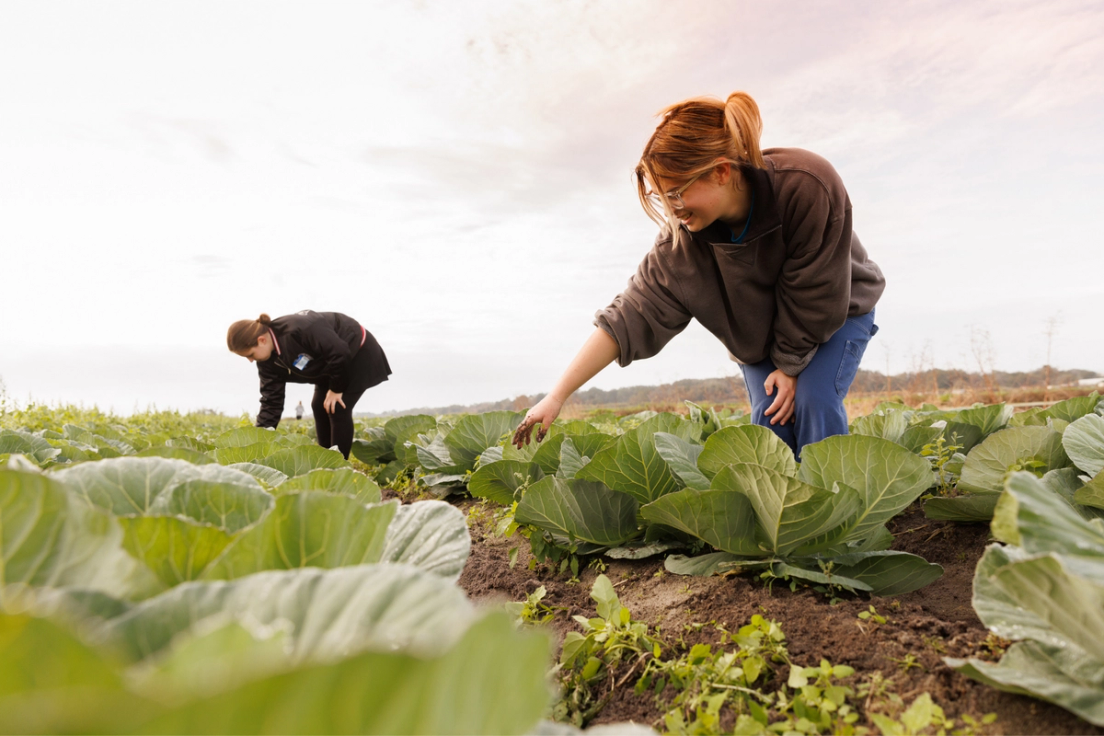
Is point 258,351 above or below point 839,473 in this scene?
Answer: above

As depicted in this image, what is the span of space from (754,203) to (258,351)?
5653mm

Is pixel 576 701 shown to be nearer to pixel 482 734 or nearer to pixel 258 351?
pixel 482 734

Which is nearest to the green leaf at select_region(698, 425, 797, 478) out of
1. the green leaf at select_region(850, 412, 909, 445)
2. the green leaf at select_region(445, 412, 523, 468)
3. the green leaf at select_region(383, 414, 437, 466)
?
the green leaf at select_region(850, 412, 909, 445)

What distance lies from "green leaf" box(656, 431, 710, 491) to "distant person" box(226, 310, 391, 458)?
5363 mm

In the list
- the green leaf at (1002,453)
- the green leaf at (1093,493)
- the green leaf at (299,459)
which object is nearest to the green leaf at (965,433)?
the green leaf at (1002,453)

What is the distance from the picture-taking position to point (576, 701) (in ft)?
5.73

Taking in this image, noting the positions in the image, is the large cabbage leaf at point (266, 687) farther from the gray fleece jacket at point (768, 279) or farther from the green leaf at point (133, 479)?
the gray fleece jacket at point (768, 279)

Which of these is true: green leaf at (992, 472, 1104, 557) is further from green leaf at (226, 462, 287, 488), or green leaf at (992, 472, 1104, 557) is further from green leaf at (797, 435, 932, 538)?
green leaf at (226, 462, 287, 488)

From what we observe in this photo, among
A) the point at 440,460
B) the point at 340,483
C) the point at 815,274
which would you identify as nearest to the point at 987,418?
the point at 815,274

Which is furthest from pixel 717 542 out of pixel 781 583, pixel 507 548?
pixel 507 548

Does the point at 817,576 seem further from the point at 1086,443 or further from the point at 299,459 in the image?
the point at 299,459

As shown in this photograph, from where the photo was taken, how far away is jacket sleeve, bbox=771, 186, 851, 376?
3.19 m

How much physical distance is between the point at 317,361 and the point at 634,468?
5.54 meters

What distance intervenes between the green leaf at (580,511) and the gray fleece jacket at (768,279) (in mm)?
1299
